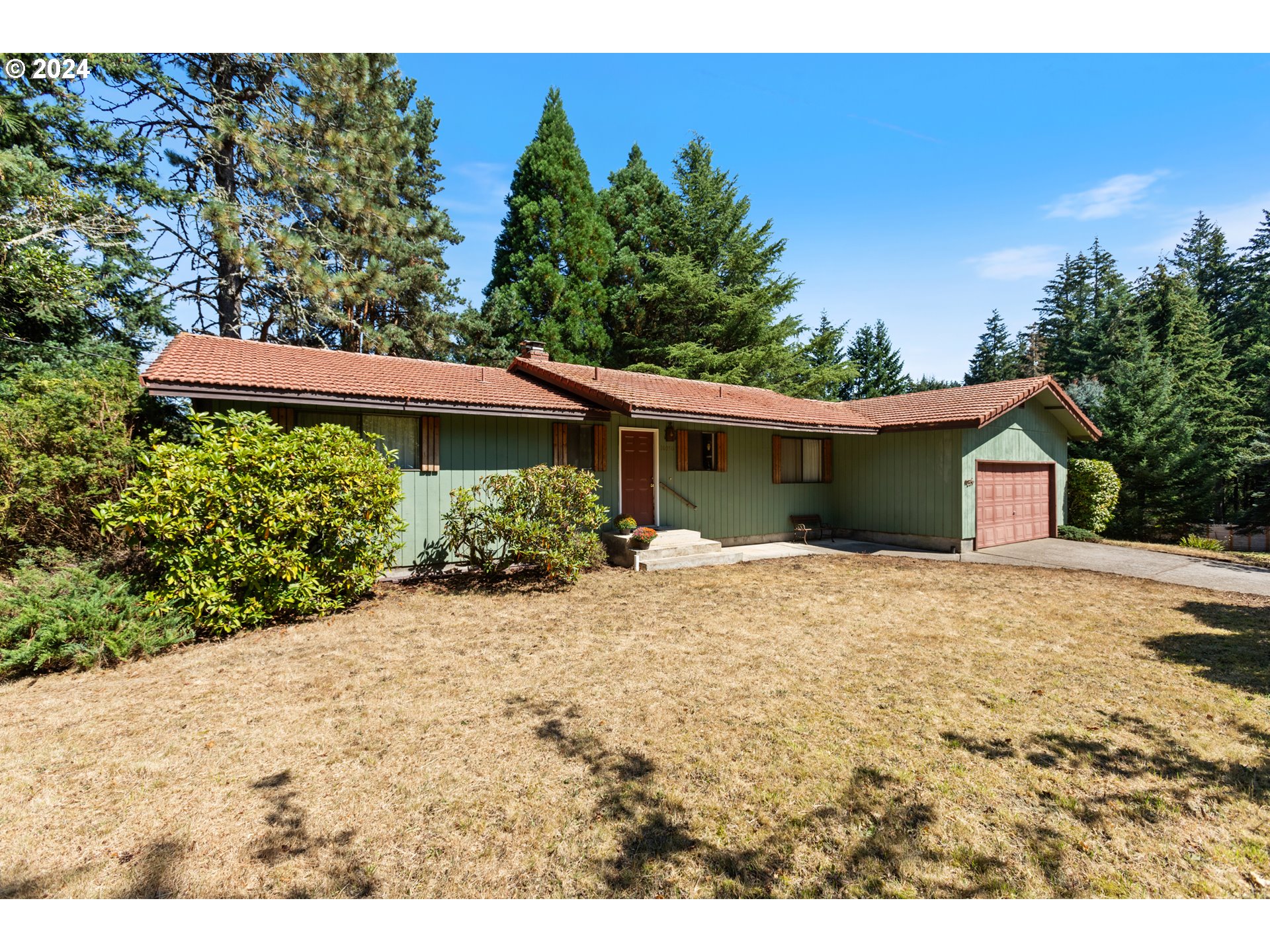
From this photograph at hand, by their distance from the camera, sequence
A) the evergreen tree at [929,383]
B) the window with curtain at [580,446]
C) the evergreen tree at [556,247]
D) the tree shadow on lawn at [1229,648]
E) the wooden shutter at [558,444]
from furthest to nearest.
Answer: the evergreen tree at [929,383] < the evergreen tree at [556,247] < the window with curtain at [580,446] < the wooden shutter at [558,444] < the tree shadow on lawn at [1229,648]

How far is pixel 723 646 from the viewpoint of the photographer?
5.26 metres

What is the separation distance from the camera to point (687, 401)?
10898 mm

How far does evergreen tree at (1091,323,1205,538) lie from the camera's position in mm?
15867

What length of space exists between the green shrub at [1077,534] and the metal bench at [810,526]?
6.08 metres

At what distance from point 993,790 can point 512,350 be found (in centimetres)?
1934

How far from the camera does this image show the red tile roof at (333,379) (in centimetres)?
682

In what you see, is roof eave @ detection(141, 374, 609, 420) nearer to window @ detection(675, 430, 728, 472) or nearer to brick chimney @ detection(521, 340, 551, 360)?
window @ detection(675, 430, 728, 472)

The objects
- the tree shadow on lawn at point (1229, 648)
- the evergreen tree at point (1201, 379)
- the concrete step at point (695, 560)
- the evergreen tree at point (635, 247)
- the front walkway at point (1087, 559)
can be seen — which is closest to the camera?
the tree shadow on lawn at point (1229, 648)

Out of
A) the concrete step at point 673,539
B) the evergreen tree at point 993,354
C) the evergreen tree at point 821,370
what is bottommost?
the concrete step at point 673,539

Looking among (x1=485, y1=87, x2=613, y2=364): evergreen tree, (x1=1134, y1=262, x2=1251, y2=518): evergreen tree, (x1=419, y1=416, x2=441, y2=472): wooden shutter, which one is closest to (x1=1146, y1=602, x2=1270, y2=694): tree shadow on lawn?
(x1=419, y1=416, x2=441, y2=472): wooden shutter

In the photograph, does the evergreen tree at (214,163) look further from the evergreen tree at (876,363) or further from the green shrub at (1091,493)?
the evergreen tree at (876,363)

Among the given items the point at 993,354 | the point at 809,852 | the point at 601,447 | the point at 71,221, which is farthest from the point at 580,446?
the point at 993,354

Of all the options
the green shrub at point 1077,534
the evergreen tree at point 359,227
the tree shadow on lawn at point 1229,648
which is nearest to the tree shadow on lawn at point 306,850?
the tree shadow on lawn at point 1229,648
